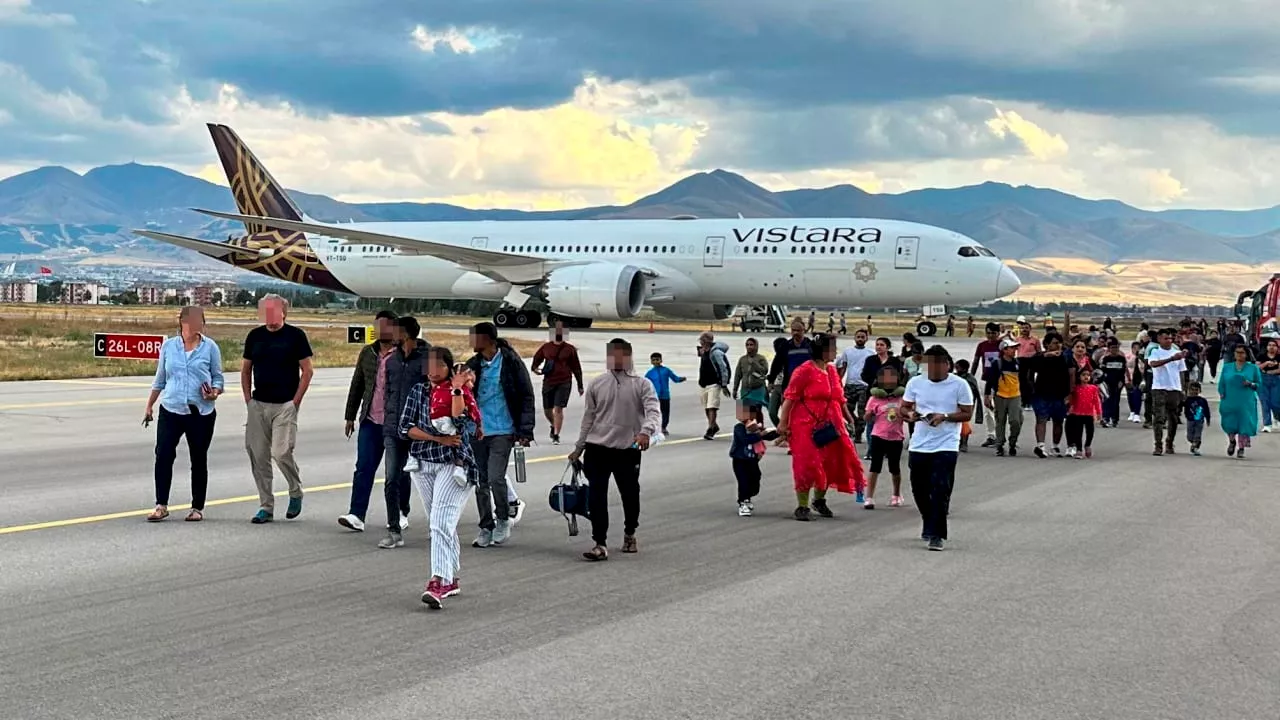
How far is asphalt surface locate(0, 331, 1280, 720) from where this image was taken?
6.36 m

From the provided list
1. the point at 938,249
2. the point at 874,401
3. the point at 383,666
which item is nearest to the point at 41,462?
the point at 874,401

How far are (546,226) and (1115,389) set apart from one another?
3188cm

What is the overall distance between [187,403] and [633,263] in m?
39.0

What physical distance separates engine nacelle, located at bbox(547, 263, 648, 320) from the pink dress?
34146 mm

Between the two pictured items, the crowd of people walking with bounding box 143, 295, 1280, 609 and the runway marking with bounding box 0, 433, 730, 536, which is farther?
the runway marking with bounding box 0, 433, 730, 536

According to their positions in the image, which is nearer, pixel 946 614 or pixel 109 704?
pixel 109 704

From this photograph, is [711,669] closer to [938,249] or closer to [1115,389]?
[1115,389]

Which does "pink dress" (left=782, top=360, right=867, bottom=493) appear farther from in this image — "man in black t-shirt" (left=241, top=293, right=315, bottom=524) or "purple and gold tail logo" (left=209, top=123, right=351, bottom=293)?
"purple and gold tail logo" (left=209, top=123, right=351, bottom=293)

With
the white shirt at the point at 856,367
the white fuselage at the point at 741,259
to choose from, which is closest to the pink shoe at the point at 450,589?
the white shirt at the point at 856,367

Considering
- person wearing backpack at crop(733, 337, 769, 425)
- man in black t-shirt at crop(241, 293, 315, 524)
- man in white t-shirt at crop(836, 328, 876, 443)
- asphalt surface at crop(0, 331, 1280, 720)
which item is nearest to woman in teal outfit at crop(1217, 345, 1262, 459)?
man in white t-shirt at crop(836, 328, 876, 443)

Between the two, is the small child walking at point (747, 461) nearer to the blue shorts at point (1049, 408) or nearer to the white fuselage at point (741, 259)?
the blue shorts at point (1049, 408)

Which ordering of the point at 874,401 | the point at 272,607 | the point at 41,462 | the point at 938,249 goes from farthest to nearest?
the point at 938,249 < the point at 41,462 < the point at 874,401 < the point at 272,607

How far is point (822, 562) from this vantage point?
32.9ft

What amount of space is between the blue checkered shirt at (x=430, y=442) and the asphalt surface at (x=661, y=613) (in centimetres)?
81
